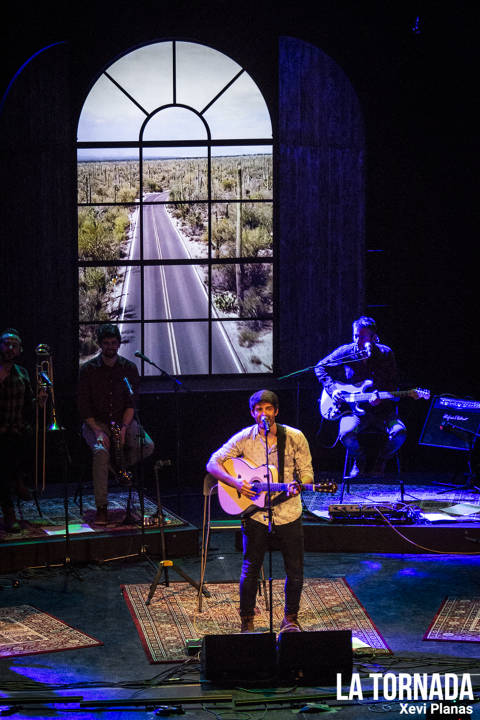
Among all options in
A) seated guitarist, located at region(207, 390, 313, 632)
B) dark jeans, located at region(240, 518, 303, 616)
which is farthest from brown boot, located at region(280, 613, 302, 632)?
dark jeans, located at region(240, 518, 303, 616)

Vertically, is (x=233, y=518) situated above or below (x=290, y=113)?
below

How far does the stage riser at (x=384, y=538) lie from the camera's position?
825cm

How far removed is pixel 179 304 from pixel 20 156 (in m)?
2.36

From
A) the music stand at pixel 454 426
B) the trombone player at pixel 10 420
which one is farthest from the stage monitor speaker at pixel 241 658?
the music stand at pixel 454 426

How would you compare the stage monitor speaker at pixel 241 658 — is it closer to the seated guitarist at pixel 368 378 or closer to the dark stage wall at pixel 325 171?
the seated guitarist at pixel 368 378

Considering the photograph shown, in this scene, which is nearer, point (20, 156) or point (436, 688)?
point (436, 688)

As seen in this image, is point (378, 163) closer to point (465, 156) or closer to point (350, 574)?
point (465, 156)

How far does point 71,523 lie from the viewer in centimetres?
850

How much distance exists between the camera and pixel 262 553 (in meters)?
6.16

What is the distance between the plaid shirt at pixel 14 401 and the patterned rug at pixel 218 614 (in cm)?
176

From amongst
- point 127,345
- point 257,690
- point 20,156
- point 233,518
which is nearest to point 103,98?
point 20,156

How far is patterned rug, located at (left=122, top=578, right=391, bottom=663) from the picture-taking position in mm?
6301

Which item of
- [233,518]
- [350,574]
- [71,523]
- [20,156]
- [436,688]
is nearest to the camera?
[436,688]

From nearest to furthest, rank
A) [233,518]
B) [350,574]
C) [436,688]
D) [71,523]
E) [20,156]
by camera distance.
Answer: [436,688] → [350,574] → [71,523] → [233,518] → [20,156]
